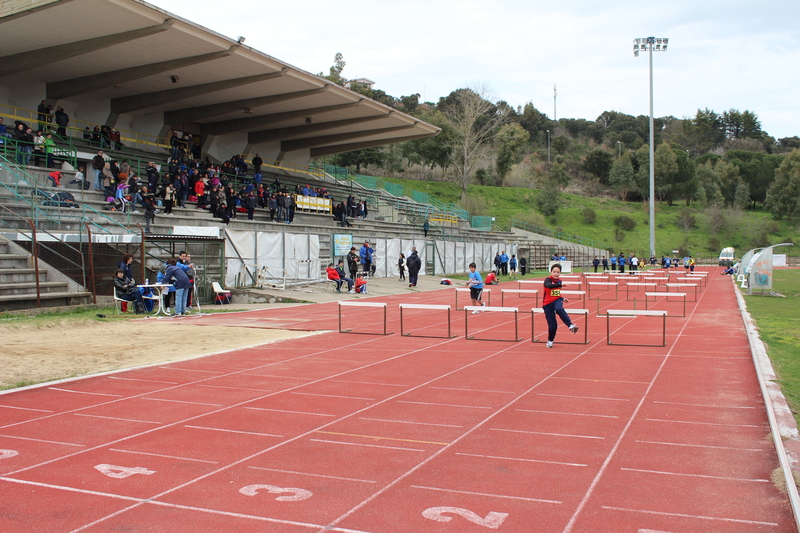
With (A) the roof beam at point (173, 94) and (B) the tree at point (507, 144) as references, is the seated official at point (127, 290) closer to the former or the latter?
(A) the roof beam at point (173, 94)

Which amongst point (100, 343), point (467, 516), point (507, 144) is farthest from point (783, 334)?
point (507, 144)

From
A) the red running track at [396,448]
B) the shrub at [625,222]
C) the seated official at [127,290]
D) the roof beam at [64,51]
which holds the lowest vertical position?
the red running track at [396,448]

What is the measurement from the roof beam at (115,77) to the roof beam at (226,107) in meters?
7.55

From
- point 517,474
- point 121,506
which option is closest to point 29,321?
point 121,506

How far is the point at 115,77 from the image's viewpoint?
104 feet

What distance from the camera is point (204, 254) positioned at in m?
22.3

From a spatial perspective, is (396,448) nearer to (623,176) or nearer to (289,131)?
(289,131)

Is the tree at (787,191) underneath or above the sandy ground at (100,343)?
above

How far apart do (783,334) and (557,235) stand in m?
56.5

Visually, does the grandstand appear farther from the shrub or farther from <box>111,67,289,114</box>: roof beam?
the shrub

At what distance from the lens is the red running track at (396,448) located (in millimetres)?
4809

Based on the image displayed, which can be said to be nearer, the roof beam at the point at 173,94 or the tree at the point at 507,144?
the roof beam at the point at 173,94

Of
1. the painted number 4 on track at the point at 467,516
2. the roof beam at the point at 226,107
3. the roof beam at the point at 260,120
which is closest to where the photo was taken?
the painted number 4 on track at the point at 467,516

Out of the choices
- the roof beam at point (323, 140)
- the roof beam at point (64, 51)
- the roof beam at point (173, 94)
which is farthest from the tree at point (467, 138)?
the roof beam at point (64, 51)
